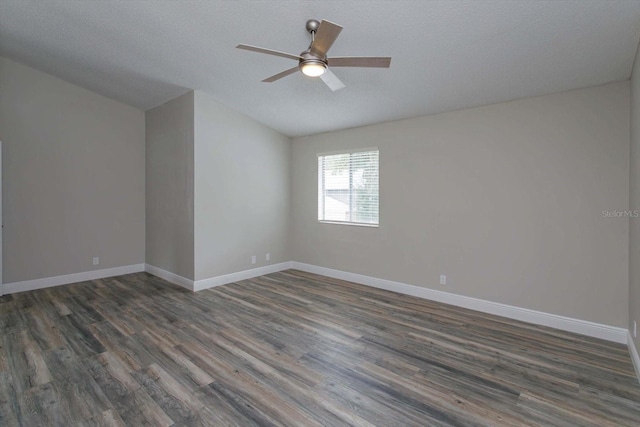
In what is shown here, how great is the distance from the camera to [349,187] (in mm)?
5230

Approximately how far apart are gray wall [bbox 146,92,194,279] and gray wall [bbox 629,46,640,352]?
488cm

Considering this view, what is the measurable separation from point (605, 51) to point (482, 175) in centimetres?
155

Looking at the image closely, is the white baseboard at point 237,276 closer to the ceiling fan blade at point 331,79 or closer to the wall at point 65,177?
the wall at point 65,177

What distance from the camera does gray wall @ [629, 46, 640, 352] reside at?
242 centimetres

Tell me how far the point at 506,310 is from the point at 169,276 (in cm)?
490

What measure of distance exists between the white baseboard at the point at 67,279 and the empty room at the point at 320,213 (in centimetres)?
→ 4

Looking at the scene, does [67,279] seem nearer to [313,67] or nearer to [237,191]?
[237,191]

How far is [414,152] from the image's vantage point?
14.2 feet

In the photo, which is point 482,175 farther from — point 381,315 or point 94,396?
point 94,396

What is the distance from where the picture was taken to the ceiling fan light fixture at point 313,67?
235 cm

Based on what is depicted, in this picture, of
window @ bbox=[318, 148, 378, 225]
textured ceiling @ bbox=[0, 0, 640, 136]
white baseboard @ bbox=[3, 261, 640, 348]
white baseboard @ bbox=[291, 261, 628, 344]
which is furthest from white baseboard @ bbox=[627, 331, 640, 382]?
window @ bbox=[318, 148, 378, 225]

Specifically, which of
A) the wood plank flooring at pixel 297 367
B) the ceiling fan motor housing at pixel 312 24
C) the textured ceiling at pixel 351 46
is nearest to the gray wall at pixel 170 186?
the textured ceiling at pixel 351 46

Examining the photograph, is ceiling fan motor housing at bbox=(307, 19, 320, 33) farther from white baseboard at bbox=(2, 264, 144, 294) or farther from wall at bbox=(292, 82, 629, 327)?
white baseboard at bbox=(2, 264, 144, 294)

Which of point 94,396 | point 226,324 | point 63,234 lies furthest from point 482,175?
point 63,234
